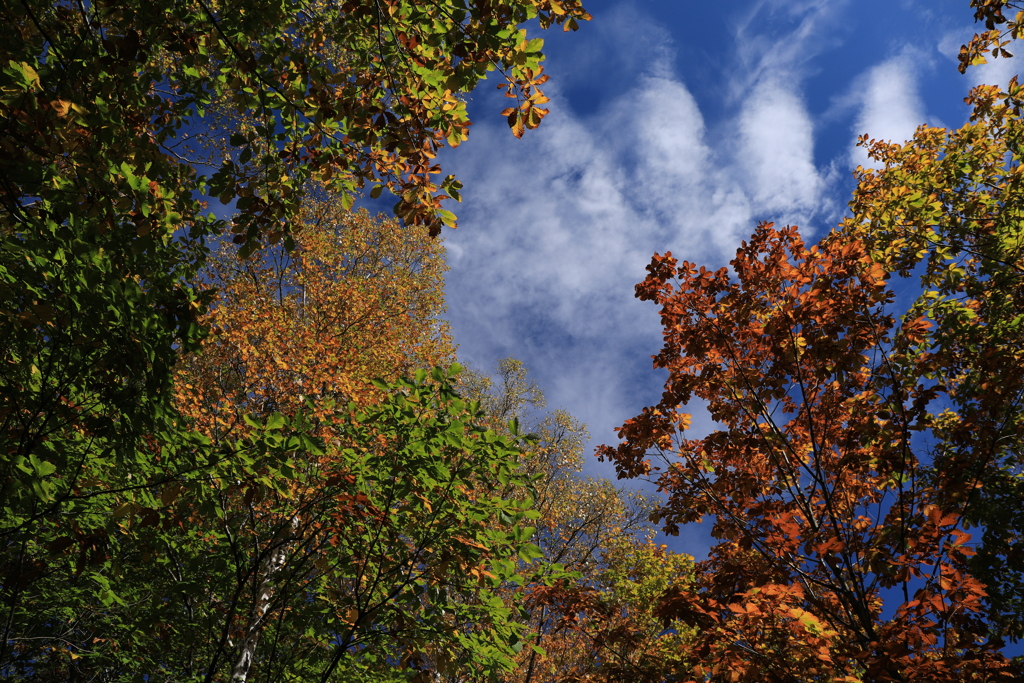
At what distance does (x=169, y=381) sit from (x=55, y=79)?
6.99 ft

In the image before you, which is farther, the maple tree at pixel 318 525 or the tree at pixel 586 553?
the tree at pixel 586 553

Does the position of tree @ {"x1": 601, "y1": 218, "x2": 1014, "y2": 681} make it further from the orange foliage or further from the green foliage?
the orange foliage

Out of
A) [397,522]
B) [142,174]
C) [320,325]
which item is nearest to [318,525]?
[397,522]

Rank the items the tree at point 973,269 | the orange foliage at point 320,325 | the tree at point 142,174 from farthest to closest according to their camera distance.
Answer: the orange foliage at point 320,325 < the tree at point 973,269 < the tree at point 142,174

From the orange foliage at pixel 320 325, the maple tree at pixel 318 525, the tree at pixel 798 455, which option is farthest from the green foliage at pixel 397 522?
the orange foliage at pixel 320 325

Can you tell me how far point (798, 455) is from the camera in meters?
5.73

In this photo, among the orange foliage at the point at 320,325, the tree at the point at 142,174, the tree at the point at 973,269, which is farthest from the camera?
the orange foliage at the point at 320,325

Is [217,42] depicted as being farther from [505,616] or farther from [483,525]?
[505,616]

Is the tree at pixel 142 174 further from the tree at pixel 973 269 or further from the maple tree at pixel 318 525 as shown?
the tree at pixel 973 269

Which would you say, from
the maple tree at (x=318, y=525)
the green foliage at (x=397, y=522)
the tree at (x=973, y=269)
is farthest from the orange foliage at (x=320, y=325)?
the tree at (x=973, y=269)

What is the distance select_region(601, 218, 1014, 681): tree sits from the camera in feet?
13.2

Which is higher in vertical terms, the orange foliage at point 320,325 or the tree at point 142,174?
the orange foliage at point 320,325

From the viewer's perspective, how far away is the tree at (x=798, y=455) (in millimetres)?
4023

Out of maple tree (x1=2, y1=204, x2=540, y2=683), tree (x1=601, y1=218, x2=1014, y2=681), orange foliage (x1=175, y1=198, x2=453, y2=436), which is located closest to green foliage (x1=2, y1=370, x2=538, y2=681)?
maple tree (x1=2, y1=204, x2=540, y2=683)
